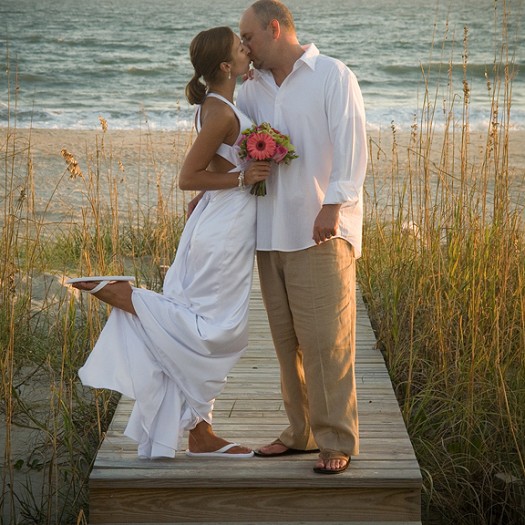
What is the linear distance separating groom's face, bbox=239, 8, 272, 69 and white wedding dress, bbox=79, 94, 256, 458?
0.20 metres

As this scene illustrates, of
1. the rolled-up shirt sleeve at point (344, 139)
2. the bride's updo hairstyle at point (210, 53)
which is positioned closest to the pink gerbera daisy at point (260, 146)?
the rolled-up shirt sleeve at point (344, 139)

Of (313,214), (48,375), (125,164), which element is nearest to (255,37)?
(313,214)

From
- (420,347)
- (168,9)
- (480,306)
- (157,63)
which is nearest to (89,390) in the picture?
(420,347)

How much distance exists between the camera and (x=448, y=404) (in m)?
4.28

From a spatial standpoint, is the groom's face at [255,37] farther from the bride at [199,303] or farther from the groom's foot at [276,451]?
the groom's foot at [276,451]

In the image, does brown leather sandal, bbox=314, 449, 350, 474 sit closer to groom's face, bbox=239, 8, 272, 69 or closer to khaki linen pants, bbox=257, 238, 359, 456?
khaki linen pants, bbox=257, 238, 359, 456

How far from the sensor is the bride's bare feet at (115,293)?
132 inches

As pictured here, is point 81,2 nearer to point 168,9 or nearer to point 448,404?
point 168,9

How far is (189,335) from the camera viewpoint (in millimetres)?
3377

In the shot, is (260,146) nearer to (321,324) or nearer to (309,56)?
(309,56)

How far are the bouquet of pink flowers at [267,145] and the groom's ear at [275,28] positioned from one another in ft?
1.01

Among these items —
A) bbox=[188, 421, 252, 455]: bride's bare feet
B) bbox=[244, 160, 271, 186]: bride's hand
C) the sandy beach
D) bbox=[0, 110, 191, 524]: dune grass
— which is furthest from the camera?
the sandy beach

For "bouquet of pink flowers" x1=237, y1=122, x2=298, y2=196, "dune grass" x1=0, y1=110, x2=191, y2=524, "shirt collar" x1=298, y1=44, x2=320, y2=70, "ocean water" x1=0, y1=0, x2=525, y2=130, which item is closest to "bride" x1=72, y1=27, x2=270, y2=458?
"bouquet of pink flowers" x1=237, y1=122, x2=298, y2=196

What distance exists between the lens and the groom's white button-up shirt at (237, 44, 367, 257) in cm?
319
